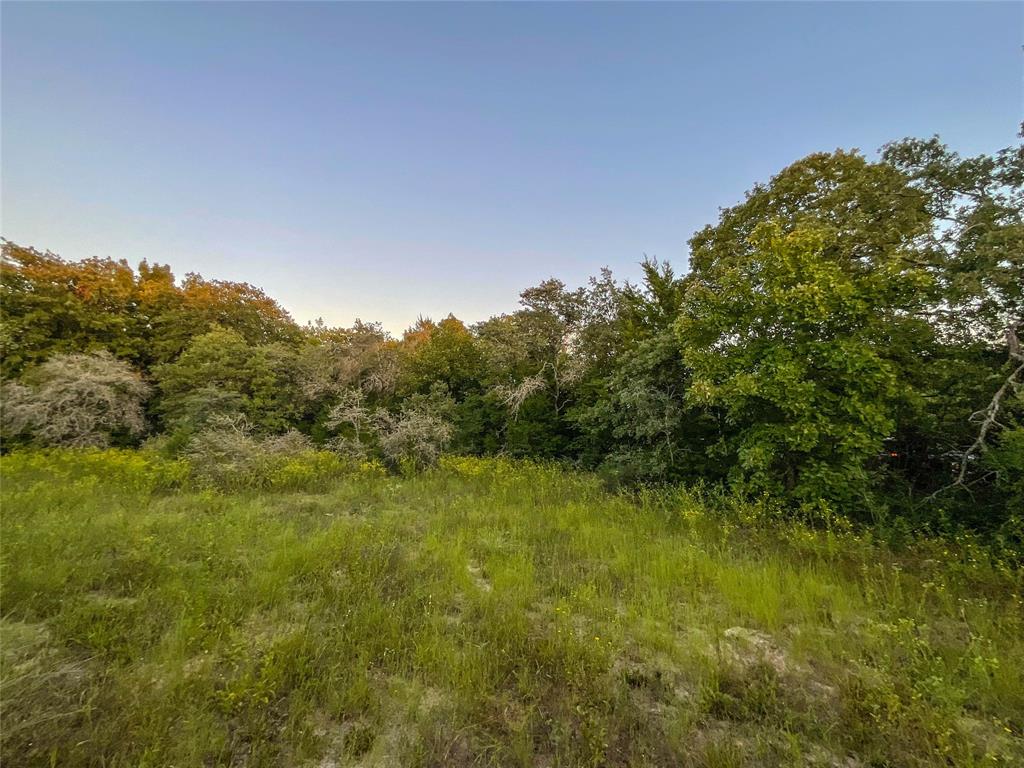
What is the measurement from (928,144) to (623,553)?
321 inches

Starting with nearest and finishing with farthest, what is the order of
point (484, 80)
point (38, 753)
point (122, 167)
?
point (38, 753) < point (122, 167) < point (484, 80)

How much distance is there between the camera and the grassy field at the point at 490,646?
1.79m

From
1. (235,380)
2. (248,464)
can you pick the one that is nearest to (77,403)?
(235,380)

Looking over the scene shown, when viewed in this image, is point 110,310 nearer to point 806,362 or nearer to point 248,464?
point 248,464

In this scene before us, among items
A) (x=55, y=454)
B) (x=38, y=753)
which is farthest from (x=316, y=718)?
(x=55, y=454)

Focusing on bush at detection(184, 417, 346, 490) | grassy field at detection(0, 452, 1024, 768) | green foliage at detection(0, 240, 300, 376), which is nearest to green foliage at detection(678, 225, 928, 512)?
grassy field at detection(0, 452, 1024, 768)

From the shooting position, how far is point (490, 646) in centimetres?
251

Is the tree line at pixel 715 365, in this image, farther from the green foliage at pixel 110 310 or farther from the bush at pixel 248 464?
the bush at pixel 248 464

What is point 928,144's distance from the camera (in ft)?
19.5

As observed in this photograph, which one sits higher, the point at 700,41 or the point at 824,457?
the point at 700,41

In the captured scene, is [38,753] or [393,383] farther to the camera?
[393,383]

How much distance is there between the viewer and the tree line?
4.93 meters

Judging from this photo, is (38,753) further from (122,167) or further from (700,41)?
(700,41)

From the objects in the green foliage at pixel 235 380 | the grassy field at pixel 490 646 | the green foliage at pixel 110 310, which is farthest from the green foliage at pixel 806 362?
the green foliage at pixel 110 310
